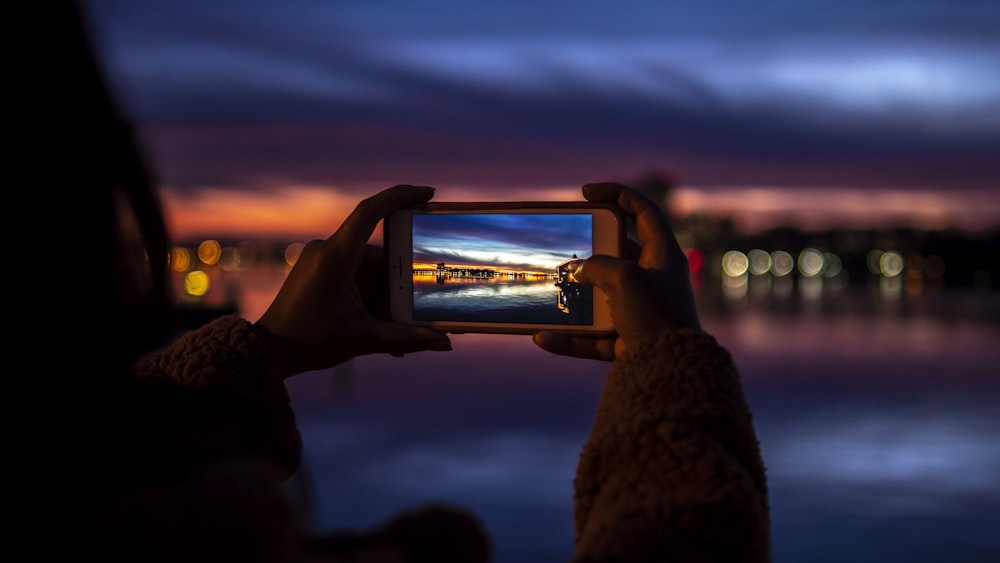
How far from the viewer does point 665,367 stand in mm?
1285

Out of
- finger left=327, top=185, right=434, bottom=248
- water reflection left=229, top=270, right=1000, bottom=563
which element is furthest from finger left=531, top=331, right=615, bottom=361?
water reflection left=229, top=270, right=1000, bottom=563

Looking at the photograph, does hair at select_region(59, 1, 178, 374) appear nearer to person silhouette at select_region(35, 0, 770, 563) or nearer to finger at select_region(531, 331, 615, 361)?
person silhouette at select_region(35, 0, 770, 563)

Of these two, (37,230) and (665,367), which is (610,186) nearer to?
(665,367)

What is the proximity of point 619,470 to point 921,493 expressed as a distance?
57.5 ft

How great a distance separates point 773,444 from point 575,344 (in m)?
21.1

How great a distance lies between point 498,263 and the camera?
2277 millimetres

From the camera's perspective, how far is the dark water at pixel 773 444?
1454cm

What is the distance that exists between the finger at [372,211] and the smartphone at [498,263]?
124 mm

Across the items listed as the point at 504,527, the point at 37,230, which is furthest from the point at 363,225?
the point at 504,527

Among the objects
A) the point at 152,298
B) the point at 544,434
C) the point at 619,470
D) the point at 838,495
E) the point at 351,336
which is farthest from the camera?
the point at 544,434

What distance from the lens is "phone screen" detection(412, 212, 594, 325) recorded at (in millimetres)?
2098

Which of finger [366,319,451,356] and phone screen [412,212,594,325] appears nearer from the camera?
finger [366,319,451,356]

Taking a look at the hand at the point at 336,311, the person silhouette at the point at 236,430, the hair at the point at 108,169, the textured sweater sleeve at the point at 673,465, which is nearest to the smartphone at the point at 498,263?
the hand at the point at 336,311

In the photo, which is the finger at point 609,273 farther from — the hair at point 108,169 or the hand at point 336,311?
the hair at point 108,169
